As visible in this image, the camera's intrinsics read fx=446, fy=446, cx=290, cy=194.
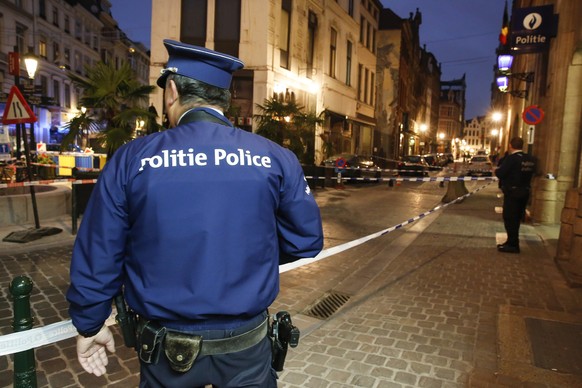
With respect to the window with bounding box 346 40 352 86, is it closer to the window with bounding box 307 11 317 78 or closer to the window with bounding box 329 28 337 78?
the window with bounding box 329 28 337 78

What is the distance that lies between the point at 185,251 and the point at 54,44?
44.8 m

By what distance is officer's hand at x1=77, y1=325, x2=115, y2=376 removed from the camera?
5.88 feet

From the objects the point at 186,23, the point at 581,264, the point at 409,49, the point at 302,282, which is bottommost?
the point at 302,282

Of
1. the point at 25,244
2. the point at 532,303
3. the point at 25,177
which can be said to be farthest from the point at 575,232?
the point at 25,177

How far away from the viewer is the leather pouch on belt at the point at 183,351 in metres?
1.61

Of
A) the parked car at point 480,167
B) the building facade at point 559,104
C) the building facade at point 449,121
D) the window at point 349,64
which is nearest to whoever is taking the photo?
the building facade at point 559,104

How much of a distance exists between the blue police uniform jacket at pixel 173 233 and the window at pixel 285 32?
850 inches

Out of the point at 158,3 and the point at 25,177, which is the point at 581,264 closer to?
the point at 25,177

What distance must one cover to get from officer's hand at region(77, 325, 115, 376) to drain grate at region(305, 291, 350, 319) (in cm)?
330

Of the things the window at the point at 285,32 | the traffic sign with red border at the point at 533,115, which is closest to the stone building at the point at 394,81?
the window at the point at 285,32

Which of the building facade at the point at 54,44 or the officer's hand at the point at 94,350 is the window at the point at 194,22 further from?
the officer's hand at the point at 94,350

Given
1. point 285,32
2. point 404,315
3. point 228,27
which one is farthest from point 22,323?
point 285,32

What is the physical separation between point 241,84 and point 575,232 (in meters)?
17.6

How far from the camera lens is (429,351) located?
4.04 metres
